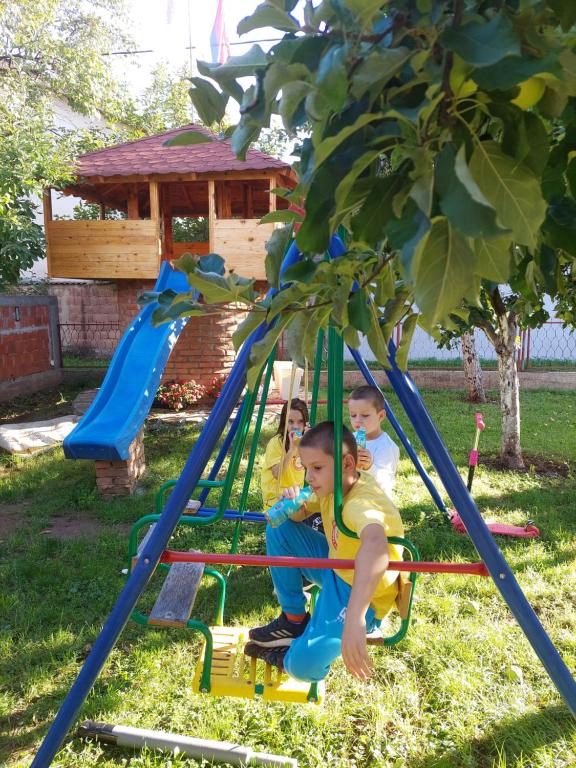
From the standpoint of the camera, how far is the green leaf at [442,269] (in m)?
0.65

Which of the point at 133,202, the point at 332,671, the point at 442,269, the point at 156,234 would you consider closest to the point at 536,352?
the point at 156,234

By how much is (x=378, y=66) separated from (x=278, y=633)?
2193mm

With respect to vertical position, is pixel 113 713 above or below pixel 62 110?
below

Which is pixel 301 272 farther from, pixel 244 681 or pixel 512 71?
pixel 244 681

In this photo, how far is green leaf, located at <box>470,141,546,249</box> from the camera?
0.64 meters

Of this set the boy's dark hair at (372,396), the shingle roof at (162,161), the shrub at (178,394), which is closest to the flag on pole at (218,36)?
the shingle roof at (162,161)

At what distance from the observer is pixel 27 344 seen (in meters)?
10.2

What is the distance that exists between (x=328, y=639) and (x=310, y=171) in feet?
5.39

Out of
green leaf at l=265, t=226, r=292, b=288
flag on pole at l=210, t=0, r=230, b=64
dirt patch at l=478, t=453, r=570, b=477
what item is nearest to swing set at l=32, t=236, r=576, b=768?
green leaf at l=265, t=226, r=292, b=288

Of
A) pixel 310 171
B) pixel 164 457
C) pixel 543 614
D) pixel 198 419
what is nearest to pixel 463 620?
pixel 543 614

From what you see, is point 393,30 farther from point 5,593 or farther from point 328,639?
point 5,593

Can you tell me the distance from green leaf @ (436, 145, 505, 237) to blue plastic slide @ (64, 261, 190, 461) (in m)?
4.11

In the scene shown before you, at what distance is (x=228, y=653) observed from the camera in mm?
2408

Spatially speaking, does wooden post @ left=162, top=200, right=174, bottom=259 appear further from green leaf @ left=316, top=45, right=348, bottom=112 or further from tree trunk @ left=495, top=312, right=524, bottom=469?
green leaf @ left=316, top=45, right=348, bottom=112
